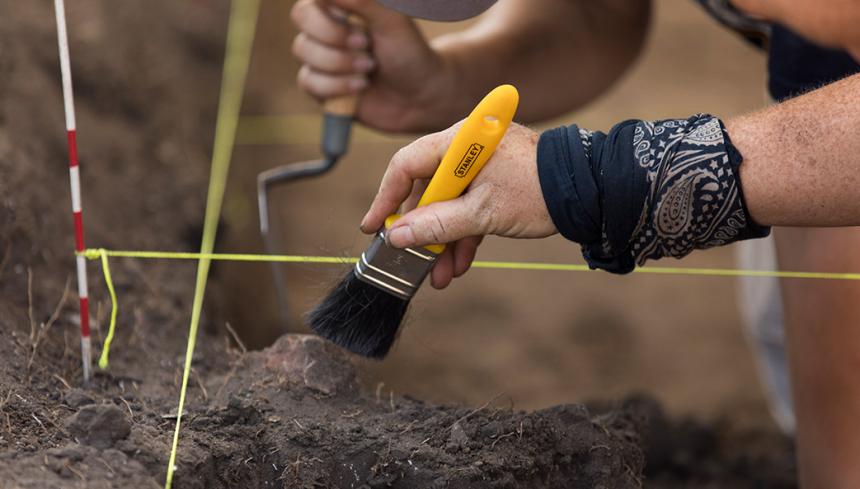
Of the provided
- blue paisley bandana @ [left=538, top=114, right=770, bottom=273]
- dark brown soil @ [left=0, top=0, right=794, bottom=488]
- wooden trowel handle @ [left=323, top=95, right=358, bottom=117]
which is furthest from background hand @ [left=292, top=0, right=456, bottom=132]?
blue paisley bandana @ [left=538, top=114, right=770, bottom=273]

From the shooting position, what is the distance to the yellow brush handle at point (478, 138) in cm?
125

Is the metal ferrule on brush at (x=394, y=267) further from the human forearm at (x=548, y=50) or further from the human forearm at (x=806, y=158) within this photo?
the human forearm at (x=548, y=50)

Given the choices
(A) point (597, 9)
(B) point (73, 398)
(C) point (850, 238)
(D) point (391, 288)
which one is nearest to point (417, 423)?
(D) point (391, 288)

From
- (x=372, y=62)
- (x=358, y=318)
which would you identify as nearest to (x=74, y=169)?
(x=358, y=318)

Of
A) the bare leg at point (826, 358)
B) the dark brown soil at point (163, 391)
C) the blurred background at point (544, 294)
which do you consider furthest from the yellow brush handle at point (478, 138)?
the blurred background at point (544, 294)

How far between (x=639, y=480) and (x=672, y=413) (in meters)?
1.61

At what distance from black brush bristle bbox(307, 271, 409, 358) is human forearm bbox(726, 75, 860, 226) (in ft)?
1.61

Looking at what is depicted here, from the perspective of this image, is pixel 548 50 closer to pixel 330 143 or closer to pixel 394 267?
pixel 330 143

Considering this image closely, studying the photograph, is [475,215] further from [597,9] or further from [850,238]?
[597,9]

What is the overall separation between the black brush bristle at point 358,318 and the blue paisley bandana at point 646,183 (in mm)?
294

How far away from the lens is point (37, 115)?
2389 mm

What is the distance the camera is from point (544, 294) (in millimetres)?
3467

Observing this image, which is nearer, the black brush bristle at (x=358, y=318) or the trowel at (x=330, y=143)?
the black brush bristle at (x=358, y=318)

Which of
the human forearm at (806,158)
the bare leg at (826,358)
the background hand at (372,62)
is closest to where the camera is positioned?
the human forearm at (806,158)
